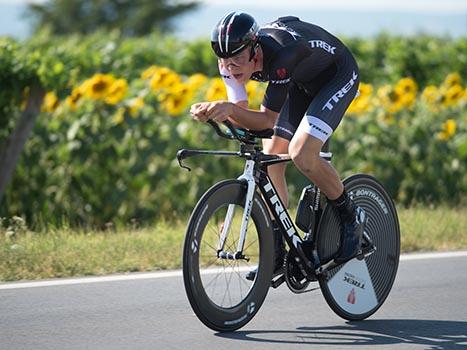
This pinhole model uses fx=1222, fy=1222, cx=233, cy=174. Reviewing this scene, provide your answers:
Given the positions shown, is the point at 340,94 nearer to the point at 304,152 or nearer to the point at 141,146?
the point at 304,152

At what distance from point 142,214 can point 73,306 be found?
3.95 metres

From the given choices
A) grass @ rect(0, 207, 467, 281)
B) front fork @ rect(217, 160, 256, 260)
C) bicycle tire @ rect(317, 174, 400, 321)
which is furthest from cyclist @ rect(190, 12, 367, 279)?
grass @ rect(0, 207, 467, 281)

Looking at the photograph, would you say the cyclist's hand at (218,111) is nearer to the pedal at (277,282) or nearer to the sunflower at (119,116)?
the pedal at (277,282)

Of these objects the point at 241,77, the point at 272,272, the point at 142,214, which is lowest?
the point at 142,214

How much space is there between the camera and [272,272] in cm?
684

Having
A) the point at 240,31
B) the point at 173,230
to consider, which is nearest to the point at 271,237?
the point at 240,31

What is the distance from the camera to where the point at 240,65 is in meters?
6.73

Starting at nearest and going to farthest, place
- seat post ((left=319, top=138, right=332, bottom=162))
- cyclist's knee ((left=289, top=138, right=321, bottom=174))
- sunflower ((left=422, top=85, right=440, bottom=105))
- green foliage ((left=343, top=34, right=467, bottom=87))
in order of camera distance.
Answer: cyclist's knee ((left=289, top=138, right=321, bottom=174))
seat post ((left=319, top=138, right=332, bottom=162))
sunflower ((left=422, top=85, right=440, bottom=105))
green foliage ((left=343, top=34, right=467, bottom=87))

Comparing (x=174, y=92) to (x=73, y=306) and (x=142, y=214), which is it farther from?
(x=73, y=306)

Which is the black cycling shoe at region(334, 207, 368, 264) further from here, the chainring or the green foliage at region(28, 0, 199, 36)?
the green foliage at region(28, 0, 199, 36)

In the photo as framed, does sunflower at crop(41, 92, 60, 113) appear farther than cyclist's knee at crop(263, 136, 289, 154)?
Yes

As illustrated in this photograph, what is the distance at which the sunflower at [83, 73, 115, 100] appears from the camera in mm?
10992

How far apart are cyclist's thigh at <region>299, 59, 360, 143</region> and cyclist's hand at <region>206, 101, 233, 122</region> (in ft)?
1.76

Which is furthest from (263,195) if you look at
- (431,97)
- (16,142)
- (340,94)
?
(431,97)
